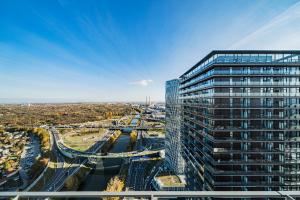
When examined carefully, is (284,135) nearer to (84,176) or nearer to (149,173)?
(149,173)

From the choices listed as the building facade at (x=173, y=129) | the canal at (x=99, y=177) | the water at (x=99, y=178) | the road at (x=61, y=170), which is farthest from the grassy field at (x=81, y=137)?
the building facade at (x=173, y=129)

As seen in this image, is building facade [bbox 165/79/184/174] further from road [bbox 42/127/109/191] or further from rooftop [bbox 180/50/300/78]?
road [bbox 42/127/109/191]

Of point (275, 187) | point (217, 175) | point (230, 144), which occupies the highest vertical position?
point (230, 144)

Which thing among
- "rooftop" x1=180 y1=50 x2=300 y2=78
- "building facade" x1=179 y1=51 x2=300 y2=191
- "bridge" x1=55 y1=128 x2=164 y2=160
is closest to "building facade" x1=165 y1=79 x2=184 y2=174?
"bridge" x1=55 y1=128 x2=164 y2=160

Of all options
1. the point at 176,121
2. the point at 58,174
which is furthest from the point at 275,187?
the point at 58,174

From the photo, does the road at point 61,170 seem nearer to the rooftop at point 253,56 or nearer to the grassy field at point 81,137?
the grassy field at point 81,137

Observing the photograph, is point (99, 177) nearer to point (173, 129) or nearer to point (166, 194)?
point (173, 129)
